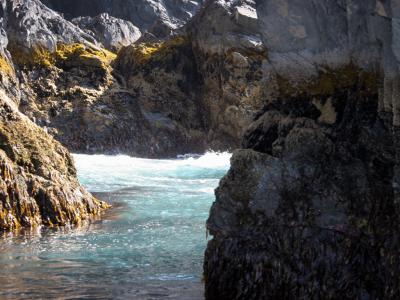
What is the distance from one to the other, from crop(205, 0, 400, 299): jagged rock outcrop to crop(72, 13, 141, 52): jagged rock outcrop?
3738 centimetres

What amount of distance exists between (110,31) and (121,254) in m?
36.9

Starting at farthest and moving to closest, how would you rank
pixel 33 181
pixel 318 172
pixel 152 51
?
pixel 152 51 → pixel 33 181 → pixel 318 172

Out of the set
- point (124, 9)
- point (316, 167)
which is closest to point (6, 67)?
point (316, 167)

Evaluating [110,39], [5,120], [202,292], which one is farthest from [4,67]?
[202,292]

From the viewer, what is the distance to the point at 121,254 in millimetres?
9703

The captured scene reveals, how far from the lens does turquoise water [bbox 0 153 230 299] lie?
772cm

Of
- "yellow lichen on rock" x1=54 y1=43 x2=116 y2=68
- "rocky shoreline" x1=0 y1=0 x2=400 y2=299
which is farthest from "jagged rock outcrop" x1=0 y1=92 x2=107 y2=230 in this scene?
"yellow lichen on rock" x1=54 y1=43 x2=116 y2=68

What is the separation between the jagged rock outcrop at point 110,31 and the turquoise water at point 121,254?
28.2 m

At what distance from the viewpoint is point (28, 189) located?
39.8ft

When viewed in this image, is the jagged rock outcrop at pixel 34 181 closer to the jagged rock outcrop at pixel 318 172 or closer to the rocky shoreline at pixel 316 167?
the rocky shoreline at pixel 316 167

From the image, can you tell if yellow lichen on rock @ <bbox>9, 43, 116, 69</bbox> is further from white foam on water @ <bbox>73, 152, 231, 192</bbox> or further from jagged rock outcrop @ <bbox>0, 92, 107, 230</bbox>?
jagged rock outcrop @ <bbox>0, 92, 107, 230</bbox>

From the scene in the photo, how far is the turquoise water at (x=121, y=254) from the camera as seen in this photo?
7.72m

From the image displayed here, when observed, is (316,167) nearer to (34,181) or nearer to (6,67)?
(34,181)

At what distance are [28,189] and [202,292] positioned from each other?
5.88 meters
